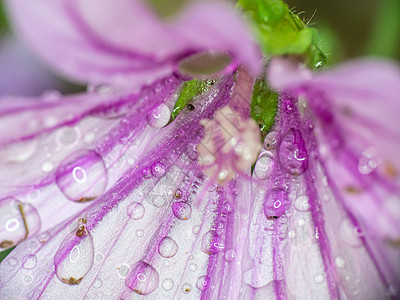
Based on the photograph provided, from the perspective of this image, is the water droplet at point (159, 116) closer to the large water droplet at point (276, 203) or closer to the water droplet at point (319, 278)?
the large water droplet at point (276, 203)

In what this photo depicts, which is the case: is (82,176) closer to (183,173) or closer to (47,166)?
(47,166)

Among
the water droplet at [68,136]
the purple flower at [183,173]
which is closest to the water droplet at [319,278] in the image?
the purple flower at [183,173]

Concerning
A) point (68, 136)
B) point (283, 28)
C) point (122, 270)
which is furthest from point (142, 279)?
point (283, 28)

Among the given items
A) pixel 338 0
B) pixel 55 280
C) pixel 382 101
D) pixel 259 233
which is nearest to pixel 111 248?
pixel 55 280

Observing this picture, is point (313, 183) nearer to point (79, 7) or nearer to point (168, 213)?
point (168, 213)

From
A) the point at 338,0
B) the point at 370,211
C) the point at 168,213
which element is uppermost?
the point at 338,0

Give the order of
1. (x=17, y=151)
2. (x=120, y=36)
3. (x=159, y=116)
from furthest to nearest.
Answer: (x=159, y=116)
(x=17, y=151)
(x=120, y=36)

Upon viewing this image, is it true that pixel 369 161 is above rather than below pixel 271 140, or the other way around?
below
